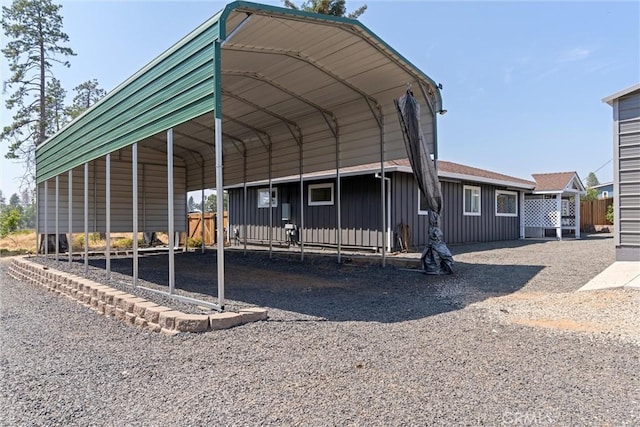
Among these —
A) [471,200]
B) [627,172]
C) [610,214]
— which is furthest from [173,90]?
[610,214]

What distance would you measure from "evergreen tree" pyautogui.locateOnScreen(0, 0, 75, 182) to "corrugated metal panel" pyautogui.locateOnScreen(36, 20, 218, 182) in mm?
13114

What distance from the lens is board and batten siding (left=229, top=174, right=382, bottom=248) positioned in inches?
465

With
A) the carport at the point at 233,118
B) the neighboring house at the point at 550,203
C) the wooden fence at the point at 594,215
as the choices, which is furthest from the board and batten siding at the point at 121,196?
the wooden fence at the point at 594,215

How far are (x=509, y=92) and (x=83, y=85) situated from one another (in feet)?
81.0

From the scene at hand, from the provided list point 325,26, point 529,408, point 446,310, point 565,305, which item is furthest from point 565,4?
point 529,408

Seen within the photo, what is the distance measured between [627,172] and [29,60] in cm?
2308

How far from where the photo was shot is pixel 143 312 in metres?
4.14

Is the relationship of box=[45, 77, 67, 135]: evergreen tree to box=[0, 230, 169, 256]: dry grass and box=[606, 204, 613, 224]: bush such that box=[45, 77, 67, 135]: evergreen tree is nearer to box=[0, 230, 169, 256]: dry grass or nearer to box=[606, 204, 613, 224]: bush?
box=[0, 230, 169, 256]: dry grass

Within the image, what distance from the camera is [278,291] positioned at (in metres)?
5.89

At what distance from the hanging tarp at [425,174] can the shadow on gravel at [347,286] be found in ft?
1.04

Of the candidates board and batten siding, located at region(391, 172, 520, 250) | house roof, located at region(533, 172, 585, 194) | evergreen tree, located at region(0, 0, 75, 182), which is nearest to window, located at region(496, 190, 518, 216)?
board and batten siding, located at region(391, 172, 520, 250)

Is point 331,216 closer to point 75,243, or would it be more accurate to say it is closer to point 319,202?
point 319,202

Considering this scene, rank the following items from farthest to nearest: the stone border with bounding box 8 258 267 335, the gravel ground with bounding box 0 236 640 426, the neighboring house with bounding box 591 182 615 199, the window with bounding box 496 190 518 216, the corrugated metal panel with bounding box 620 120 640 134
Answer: the neighboring house with bounding box 591 182 615 199 → the window with bounding box 496 190 518 216 → the corrugated metal panel with bounding box 620 120 640 134 → the stone border with bounding box 8 258 267 335 → the gravel ground with bounding box 0 236 640 426

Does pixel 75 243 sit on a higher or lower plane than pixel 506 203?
lower
